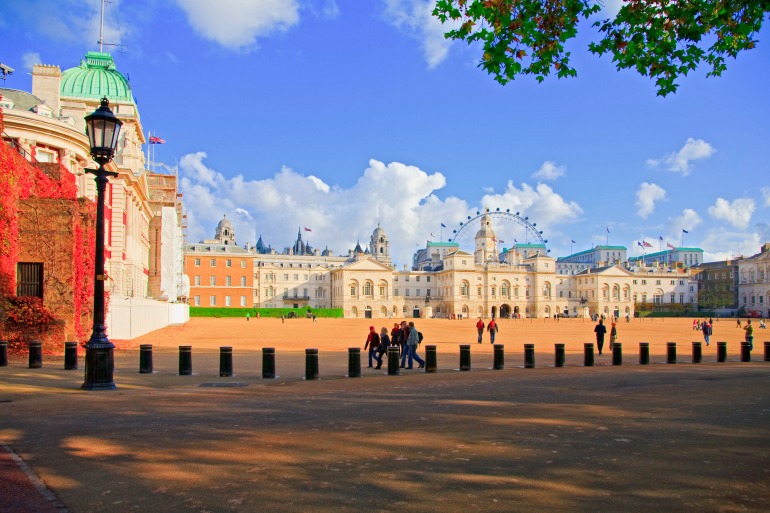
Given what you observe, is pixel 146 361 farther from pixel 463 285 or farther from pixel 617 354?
pixel 463 285

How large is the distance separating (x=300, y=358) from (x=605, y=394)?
12.6 meters

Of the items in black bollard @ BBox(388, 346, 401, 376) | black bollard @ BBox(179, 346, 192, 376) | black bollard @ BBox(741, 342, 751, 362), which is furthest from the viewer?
black bollard @ BBox(741, 342, 751, 362)

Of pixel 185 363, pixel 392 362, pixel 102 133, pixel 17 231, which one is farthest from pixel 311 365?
pixel 17 231

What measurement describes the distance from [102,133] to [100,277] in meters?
2.79

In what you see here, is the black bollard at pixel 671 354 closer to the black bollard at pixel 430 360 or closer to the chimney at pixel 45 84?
the black bollard at pixel 430 360

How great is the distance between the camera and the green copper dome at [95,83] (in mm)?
57125

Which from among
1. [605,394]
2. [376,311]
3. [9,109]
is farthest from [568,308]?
[605,394]

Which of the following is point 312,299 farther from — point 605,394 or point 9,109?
point 605,394

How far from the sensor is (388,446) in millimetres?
7703

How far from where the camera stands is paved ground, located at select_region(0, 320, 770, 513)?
5707mm

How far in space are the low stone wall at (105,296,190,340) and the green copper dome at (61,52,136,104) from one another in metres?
22.7

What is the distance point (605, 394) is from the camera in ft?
42.0

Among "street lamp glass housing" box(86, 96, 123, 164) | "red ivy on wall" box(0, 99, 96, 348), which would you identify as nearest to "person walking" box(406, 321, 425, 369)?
"street lamp glass housing" box(86, 96, 123, 164)

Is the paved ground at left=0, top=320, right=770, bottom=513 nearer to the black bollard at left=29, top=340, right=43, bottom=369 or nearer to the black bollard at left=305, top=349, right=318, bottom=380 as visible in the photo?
the black bollard at left=305, top=349, right=318, bottom=380
